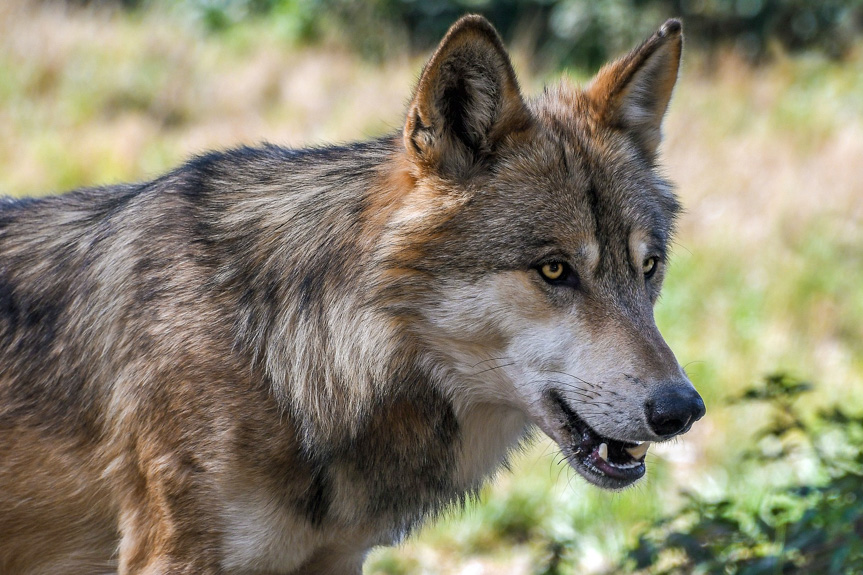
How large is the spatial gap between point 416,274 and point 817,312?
5.62 metres

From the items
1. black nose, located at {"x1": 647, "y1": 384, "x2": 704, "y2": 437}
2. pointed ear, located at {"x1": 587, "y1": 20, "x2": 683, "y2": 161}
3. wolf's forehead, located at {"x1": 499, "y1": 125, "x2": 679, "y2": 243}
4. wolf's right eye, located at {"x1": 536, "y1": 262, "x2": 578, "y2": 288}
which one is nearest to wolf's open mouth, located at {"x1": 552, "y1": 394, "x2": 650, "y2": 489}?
black nose, located at {"x1": 647, "y1": 384, "x2": 704, "y2": 437}

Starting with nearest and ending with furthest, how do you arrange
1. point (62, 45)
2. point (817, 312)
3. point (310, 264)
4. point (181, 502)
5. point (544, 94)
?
point (181, 502), point (310, 264), point (544, 94), point (817, 312), point (62, 45)

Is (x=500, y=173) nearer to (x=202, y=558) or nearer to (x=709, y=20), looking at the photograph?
(x=202, y=558)

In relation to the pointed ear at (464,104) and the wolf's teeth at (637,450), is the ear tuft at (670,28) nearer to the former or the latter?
the pointed ear at (464,104)

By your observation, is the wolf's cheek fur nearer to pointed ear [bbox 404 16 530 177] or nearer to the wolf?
the wolf

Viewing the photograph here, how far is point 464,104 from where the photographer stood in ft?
9.12

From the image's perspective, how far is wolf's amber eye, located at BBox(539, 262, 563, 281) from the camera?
8.88 ft

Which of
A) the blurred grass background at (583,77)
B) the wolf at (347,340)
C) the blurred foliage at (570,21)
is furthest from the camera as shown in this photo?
the blurred foliage at (570,21)

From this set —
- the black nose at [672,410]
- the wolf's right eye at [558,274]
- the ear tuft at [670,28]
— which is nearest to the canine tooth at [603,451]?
the black nose at [672,410]

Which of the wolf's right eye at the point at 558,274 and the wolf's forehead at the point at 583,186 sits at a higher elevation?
the wolf's forehead at the point at 583,186

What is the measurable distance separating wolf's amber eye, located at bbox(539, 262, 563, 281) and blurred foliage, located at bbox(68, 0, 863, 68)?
11191mm

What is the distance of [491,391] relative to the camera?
2844 millimetres

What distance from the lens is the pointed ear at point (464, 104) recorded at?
8.54ft

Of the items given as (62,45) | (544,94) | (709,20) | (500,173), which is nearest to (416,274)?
(500,173)
